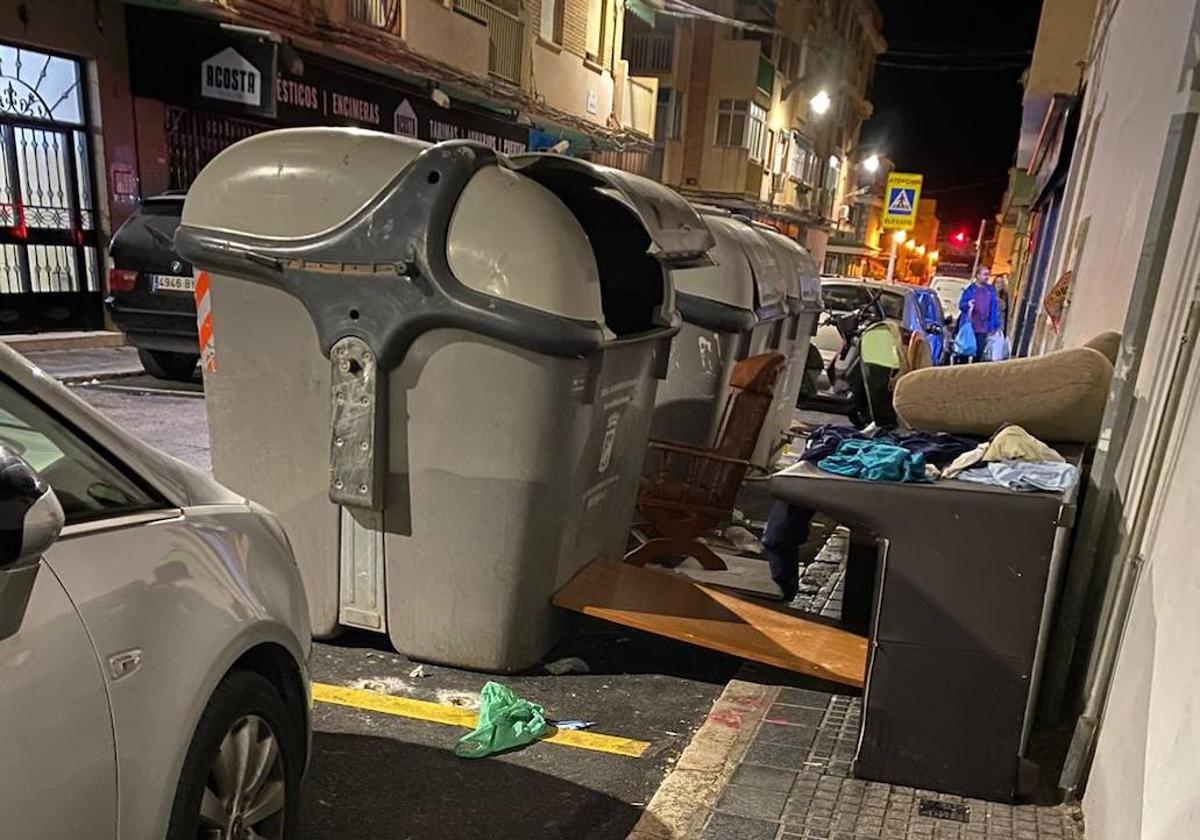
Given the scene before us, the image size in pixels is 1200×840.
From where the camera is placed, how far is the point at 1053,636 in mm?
3621

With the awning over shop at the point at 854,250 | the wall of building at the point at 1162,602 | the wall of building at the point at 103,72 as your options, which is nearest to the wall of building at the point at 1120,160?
the wall of building at the point at 1162,602

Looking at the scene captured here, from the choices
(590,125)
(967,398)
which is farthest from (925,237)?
(967,398)

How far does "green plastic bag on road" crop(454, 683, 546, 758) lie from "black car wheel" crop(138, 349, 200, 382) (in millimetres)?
7788

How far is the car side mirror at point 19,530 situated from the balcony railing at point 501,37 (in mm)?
16855

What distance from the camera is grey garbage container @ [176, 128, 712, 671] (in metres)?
3.60

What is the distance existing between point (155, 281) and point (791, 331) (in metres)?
6.44

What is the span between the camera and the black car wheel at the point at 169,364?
10.1m

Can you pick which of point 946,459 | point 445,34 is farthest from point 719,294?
point 445,34

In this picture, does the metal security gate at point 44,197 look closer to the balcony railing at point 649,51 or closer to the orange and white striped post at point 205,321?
the orange and white striped post at point 205,321

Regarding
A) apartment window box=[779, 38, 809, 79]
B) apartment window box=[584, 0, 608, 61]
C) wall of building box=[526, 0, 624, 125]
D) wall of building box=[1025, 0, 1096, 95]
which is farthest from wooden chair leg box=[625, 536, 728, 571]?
apartment window box=[779, 38, 809, 79]

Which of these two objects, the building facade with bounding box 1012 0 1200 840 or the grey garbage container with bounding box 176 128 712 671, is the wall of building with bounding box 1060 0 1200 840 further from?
the grey garbage container with bounding box 176 128 712 671

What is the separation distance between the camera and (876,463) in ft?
10.8

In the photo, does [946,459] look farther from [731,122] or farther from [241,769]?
[731,122]

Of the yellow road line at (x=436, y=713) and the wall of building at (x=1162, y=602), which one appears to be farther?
the yellow road line at (x=436, y=713)
